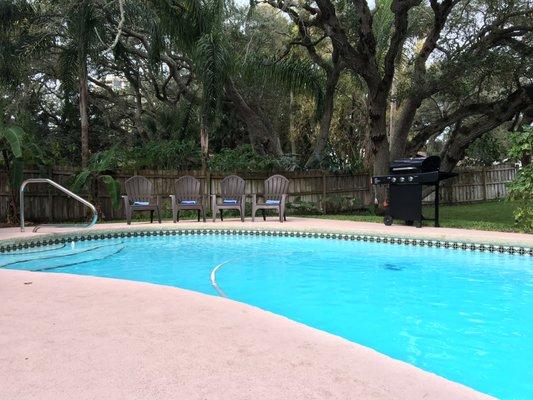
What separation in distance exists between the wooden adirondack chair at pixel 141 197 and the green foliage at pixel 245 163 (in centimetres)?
280

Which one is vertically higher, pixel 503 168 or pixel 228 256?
pixel 503 168

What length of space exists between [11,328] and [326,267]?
4514 millimetres

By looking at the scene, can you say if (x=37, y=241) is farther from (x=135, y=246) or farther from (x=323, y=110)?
(x=323, y=110)

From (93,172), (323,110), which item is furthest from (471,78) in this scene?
(93,172)

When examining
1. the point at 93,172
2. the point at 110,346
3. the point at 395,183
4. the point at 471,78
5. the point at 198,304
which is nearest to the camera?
the point at 110,346

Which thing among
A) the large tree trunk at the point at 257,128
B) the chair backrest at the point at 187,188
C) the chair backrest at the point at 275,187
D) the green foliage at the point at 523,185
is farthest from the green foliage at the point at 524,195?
the large tree trunk at the point at 257,128

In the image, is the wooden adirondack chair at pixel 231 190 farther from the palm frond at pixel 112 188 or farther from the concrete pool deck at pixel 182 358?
the concrete pool deck at pixel 182 358

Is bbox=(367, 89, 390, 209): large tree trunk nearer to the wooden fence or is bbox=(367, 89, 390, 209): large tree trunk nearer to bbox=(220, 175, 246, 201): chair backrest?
the wooden fence

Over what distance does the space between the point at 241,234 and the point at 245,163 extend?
4.27 m

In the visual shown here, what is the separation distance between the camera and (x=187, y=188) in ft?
36.9

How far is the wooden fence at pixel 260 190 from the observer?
11.0 m

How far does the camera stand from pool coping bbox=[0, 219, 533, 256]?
7.29m

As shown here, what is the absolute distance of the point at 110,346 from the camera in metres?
2.39

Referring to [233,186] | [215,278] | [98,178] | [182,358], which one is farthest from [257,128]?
[182,358]
